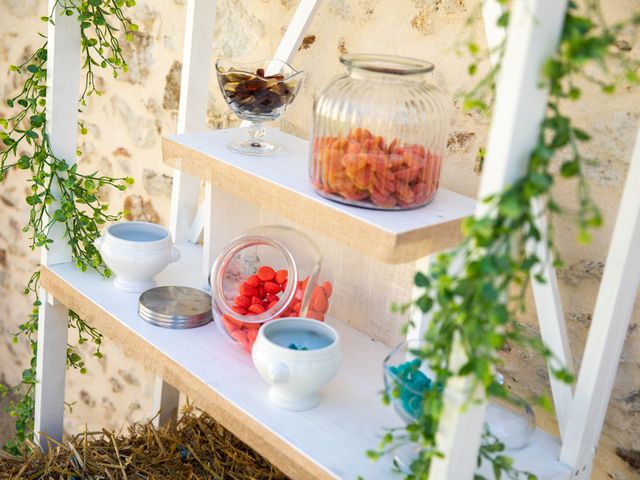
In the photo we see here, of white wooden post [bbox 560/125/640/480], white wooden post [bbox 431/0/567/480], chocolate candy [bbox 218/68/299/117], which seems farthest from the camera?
chocolate candy [bbox 218/68/299/117]

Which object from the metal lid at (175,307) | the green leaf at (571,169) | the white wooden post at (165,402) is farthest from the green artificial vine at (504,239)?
the white wooden post at (165,402)

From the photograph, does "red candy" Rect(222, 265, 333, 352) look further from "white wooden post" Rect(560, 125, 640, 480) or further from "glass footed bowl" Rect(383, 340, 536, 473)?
"white wooden post" Rect(560, 125, 640, 480)

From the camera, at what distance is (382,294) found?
147cm

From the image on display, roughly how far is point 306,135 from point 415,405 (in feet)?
2.42

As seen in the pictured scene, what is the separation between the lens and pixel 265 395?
1217 millimetres

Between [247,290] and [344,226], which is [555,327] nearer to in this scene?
[344,226]

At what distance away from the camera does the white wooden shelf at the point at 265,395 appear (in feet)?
3.60

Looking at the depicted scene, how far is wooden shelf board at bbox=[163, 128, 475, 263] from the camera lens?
3.37 feet

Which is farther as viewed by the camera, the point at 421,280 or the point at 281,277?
the point at 281,277

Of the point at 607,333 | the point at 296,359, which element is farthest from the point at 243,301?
→ the point at 607,333

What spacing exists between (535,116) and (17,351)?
2392mm

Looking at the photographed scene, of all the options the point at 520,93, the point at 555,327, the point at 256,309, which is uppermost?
the point at 520,93

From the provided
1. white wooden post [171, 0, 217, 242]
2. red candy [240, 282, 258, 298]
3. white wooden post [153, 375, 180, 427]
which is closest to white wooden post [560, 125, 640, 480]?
red candy [240, 282, 258, 298]

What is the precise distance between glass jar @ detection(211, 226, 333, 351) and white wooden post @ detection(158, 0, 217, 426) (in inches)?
15.2
